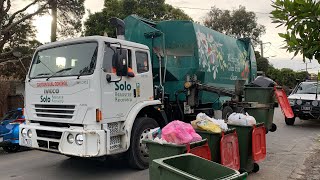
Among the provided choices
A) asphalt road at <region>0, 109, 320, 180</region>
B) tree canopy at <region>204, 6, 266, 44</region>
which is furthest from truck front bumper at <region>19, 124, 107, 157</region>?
tree canopy at <region>204, 6, 266, 44</region>

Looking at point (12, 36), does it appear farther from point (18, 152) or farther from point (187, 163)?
point (187, 163)

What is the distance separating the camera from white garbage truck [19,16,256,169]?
5.58 m

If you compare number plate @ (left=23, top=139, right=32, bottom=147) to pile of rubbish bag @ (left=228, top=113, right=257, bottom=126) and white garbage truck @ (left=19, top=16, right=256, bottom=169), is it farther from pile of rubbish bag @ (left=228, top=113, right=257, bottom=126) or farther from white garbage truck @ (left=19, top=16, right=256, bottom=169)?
pile of rubbish bag @ (left=228, top=113, right=257, bottom=126)

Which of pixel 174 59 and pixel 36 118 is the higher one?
pixel 174 59

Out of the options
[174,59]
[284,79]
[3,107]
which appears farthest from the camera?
[284,79]

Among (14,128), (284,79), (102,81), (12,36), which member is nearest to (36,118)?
(102,81)

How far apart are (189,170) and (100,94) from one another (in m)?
2.35

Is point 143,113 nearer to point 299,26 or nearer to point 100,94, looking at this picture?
point 100,94

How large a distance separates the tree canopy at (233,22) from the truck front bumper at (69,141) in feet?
96.9

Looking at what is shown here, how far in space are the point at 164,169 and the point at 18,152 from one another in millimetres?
7190

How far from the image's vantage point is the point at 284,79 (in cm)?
3206

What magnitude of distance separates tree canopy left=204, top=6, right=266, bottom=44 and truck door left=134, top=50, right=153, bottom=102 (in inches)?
1103

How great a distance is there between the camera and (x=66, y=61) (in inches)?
241

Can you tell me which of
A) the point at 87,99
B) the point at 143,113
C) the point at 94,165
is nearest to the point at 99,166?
the point at 94,165
